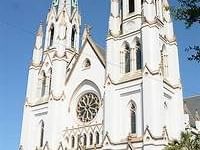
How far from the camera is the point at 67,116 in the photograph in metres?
37.2

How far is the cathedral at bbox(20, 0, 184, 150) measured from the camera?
101 ft

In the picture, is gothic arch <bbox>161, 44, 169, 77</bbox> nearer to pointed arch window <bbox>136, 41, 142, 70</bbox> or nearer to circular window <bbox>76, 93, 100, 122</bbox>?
pointed arch window <bbox>136, 41, 142, 70</bbox>

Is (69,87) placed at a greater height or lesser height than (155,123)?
greater

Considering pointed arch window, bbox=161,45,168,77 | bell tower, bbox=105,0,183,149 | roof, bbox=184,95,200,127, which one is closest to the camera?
bell tower, bbox=105,0,183,149

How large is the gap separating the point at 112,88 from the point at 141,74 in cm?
330

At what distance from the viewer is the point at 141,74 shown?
106ft

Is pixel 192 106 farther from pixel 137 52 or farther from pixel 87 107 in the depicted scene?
pixel 87 107

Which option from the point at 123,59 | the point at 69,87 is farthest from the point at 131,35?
the point at 69,87

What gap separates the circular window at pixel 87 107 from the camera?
35156mm

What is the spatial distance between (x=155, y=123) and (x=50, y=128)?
12352 millimetres

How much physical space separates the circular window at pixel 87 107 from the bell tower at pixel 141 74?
8.88ft

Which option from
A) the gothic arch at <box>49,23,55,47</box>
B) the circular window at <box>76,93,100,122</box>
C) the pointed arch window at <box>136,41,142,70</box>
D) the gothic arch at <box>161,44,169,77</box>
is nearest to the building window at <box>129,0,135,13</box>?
the pointed arch window at <box>136,41,142,70</box>

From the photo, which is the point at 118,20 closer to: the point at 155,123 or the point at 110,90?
the point at 110,90

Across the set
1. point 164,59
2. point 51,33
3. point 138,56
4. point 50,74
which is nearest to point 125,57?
point 138,56
